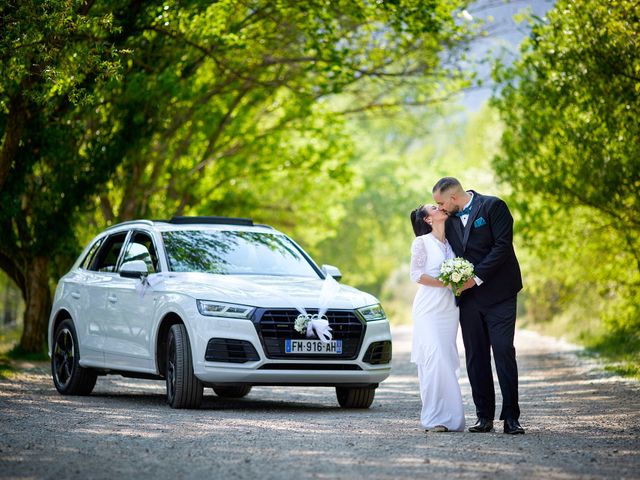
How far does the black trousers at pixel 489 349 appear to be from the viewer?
9492mm

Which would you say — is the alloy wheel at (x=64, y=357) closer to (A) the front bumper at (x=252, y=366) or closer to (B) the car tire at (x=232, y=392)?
(B) the car tire at (x=232, y=392)

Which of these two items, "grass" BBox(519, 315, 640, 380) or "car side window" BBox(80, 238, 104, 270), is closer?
"car side window" BBox(80, 238, 104, 270)

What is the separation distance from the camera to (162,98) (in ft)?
68.4

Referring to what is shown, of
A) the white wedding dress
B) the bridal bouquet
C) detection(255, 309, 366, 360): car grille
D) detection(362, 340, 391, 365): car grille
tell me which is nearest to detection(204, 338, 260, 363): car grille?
detection(255, 309, 366, 360): car grille

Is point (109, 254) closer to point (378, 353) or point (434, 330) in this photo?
point (378, 353)

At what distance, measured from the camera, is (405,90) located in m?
31.5

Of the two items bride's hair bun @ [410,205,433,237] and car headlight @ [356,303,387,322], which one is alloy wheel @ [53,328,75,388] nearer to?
car headlight @ [356,303,387,322]

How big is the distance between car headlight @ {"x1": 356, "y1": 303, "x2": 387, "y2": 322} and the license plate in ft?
Answer: 1.52

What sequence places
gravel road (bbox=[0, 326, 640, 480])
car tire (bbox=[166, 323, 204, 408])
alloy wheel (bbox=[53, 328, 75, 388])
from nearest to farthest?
gravel road (bbox=[0, 326, 640, 480]), car tire (bbox=[166, 323, 204, 408]), alloy wheel (bbox=[53, 328, 75, 388])

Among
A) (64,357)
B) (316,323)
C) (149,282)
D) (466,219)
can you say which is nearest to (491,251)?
(466,219)

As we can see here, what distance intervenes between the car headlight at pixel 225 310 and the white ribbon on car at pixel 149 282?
3.14 feet

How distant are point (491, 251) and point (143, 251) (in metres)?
4.57

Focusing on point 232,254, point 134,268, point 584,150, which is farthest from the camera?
point 584,150

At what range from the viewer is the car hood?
11.1 m
